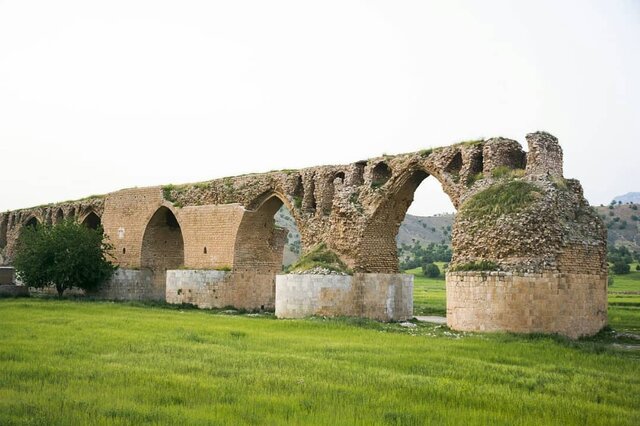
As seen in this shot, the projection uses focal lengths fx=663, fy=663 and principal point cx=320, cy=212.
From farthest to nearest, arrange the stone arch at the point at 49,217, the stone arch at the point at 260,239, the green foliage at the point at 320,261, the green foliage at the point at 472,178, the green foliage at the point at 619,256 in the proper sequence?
the green foliage at the point at 619,256 < the stone arch at the point at 49,217 < the stone arch at the point at 260,239 < the green foliage at the point at 320,261 < the green foliage at the point at 472,178

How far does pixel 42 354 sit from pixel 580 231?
12.5 metres

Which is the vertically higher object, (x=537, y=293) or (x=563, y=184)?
(x=563, y=184)

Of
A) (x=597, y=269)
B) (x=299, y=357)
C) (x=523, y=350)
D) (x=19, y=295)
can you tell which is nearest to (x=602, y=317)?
(x=597, y=269)

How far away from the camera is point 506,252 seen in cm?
1575

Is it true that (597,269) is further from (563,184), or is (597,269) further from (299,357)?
(299,357)

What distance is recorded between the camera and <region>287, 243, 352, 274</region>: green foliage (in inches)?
825

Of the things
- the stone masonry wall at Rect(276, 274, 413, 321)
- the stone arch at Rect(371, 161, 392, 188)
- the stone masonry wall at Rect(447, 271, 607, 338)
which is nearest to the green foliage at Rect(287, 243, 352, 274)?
the stone masonry wall at Rect(276, 274, 413, 321)

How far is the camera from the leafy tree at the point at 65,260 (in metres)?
28.8

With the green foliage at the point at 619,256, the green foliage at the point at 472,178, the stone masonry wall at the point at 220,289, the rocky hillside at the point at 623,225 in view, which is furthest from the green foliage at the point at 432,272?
the green foliage at the point at 472,178

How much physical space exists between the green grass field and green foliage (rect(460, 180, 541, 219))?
3.25 metres

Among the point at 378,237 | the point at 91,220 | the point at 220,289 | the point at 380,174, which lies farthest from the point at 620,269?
the point at 91,220

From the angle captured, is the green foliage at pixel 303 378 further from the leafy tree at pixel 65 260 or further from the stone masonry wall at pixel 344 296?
the leafy tree at pixel 65 260

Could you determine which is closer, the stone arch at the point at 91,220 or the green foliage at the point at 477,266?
the green foliage at the point at 477,266

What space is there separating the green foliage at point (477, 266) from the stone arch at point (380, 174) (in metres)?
5.59
